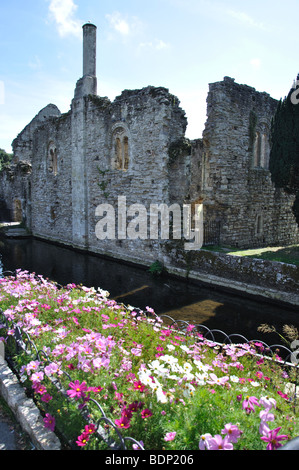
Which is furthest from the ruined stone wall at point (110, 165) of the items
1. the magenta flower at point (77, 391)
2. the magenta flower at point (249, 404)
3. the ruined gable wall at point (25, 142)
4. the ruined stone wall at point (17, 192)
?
the magenta flower at point (249, 404)

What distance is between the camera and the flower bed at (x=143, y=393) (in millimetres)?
2615

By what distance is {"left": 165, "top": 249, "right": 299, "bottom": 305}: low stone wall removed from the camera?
9188mm

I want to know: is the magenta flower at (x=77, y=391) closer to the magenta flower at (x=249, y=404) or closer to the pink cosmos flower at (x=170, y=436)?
the pink cosmos flower at (x=170, y=436)

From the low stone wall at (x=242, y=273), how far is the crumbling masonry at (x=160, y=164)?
88 centimetres

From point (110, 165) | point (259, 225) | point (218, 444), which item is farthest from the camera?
point (259, 225)

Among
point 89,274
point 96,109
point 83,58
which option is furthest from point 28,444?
point 83,58

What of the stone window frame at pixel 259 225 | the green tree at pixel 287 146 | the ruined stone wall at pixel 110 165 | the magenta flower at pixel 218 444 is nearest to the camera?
the magenta flower at pixel 218 444

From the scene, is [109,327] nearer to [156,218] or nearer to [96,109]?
[156,218]

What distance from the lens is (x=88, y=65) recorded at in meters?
16.3

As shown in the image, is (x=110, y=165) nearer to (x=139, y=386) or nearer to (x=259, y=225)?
(x=259, y=225)
